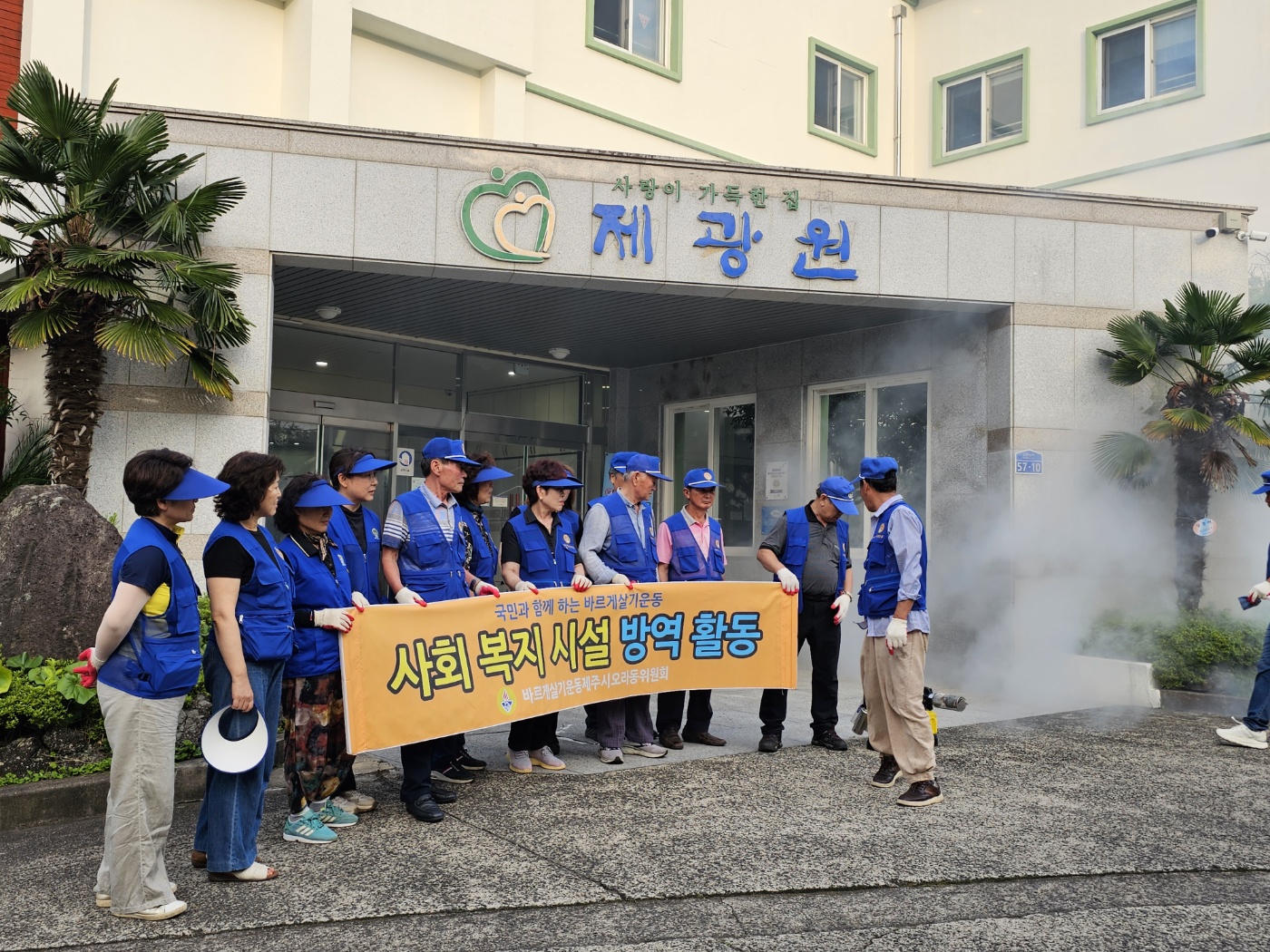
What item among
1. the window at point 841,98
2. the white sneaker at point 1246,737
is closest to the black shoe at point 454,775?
the white sneaker at point 1246,737

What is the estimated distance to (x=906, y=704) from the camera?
6.08 m

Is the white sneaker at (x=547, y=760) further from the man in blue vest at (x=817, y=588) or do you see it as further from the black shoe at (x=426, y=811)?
the man in blue vest at (x=817, y=588)

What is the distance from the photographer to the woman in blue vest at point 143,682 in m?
4.18

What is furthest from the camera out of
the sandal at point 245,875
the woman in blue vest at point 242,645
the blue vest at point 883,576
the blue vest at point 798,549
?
the blue vest at point 798,549

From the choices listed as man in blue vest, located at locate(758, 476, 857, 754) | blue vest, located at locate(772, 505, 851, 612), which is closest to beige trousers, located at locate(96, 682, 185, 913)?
man in blue vest, located at locate(758, 476, 857, 754)

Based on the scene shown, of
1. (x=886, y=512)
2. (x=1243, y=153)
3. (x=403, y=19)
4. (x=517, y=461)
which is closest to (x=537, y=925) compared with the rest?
(x=886, y=512)

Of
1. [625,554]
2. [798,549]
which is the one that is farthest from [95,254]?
[798,549]

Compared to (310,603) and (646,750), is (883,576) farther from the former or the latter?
(310,603)

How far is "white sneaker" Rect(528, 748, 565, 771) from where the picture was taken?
6727mm

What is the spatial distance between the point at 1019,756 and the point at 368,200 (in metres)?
6.98

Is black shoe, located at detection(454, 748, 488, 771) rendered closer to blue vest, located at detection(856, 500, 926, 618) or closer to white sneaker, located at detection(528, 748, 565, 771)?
white sneaker, located at detection(528, 748, 565, 771)

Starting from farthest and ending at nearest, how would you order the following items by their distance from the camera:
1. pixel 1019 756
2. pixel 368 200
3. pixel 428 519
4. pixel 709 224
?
1. pixel 709 224
2. pixel 368 200
3. pixel 1019 756
4. pixel 428 519

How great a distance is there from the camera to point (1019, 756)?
730 centimetres

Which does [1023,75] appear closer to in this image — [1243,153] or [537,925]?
[1243,153]
